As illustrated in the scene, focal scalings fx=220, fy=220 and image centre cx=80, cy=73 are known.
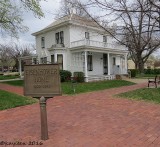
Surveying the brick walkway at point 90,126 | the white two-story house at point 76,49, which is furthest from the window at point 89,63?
the brick walkway at point 90,126

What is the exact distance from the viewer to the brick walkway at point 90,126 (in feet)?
16.8

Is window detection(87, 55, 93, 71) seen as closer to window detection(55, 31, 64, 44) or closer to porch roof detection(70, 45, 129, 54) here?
porch roof detection(70, 45, 129, 54)

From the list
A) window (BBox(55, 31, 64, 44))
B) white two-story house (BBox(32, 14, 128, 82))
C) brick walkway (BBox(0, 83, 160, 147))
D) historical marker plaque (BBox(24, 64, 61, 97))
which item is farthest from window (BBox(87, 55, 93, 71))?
historical marker plaque (BBox(24, 64, 61, 97))

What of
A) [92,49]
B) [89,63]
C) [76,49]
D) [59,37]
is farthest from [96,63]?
[59,37]

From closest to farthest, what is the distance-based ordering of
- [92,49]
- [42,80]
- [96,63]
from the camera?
[42,80], [92,49], [96,63]

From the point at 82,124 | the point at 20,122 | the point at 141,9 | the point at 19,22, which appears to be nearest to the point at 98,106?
the point at 82,124

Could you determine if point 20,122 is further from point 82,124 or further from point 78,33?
point 78,33

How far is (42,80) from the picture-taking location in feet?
17.9

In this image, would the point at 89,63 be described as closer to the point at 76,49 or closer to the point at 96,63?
the point at 96,63

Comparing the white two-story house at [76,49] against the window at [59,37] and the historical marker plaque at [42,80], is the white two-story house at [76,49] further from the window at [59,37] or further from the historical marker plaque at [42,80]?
the historical marker plaque at [42,80]

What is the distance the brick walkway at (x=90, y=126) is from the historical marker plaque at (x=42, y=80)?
1122 mm

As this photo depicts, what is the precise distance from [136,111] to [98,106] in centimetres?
170

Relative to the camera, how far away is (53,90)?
5.37m

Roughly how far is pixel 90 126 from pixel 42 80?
1990mm
